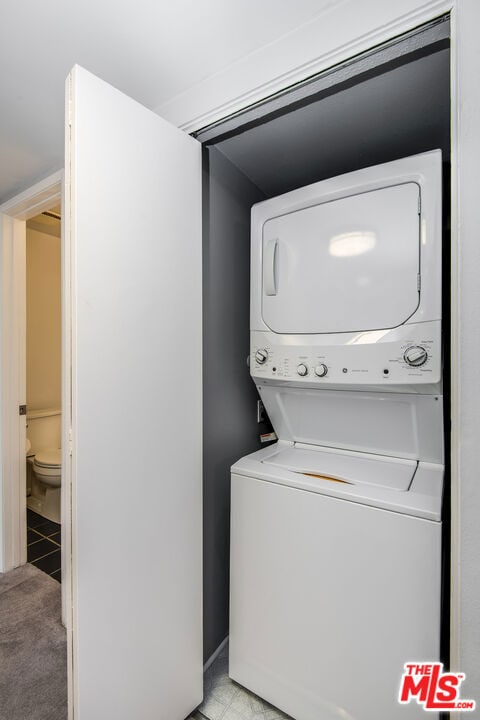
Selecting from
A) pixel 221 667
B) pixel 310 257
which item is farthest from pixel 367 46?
pixel 221 667

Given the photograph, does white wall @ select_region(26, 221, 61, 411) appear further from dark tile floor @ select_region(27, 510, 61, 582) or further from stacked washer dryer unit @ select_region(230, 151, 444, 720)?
stacked washer dryer unit @ select_region(230, 151, 444, 720)

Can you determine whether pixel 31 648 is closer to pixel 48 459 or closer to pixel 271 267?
pixel 48 459

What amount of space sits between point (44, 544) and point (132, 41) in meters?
3.12

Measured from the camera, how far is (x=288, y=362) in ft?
5.06

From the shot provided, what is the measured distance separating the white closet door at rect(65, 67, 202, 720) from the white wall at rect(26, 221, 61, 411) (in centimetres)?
272

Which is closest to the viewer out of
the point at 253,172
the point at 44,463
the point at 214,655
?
the point at 214,655

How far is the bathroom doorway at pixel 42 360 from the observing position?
3.25 m

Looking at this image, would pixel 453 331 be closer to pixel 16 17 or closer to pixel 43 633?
pixel 16 17

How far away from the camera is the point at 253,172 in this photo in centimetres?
203

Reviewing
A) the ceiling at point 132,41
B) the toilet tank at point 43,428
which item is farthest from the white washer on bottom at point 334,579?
the toilet tank at point 43,428

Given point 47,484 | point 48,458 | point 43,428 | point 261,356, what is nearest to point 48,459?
point 48,458

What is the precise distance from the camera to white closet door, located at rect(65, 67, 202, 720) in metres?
1.08

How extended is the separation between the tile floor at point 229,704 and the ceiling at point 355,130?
235 centimetres

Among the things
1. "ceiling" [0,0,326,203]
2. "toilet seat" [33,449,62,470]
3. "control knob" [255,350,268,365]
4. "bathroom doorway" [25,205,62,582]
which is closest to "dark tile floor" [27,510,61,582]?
"bathroom doorway" [25,205,62,582]
